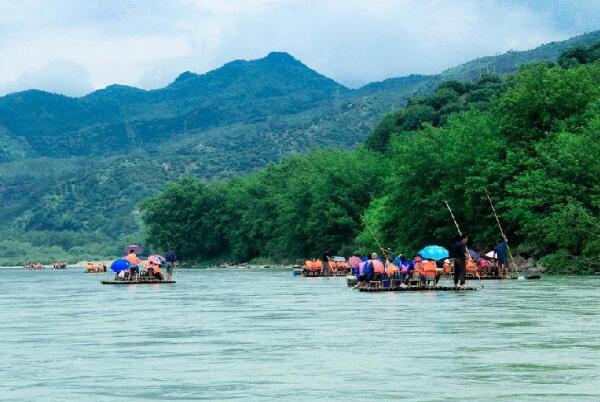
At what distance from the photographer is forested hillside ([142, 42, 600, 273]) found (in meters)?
71.6

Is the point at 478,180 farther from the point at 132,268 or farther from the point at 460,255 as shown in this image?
the point at 460,255

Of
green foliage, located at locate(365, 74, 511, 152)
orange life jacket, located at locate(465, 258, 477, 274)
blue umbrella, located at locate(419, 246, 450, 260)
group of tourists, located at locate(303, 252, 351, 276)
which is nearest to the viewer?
blue umbrella, located at locate(419, 246, 450, 260)

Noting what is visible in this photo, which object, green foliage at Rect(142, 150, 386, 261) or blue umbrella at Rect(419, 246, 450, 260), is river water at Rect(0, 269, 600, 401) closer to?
blue umbrella at Rect(419, 246, 450, 260)

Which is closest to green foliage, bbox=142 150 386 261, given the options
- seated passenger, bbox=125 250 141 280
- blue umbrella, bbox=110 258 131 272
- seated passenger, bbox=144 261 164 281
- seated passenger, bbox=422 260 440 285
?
blue umbrella, bbox=110 258 131 272

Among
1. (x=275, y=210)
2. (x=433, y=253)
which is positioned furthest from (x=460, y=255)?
Answer: (x=275, y=210)

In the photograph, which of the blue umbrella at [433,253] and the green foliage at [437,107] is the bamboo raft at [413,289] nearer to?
the blue umbrella at [433,253]

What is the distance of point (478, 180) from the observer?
82188 millimetres

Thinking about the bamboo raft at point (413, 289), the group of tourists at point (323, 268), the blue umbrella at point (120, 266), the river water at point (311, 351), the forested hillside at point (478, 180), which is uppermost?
the forested hillside at point (478, 180)

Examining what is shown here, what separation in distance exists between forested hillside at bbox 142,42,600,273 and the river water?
27.7 metres

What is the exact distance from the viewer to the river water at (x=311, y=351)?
1936cm

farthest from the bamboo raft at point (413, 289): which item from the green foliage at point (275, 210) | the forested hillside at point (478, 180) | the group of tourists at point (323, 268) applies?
the green foliage at point (275, 210)

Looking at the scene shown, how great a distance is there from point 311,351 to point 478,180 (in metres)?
58.2

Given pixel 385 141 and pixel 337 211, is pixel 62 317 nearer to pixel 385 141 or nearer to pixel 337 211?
pixel 337 211

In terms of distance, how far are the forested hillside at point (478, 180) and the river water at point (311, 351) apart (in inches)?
1090
